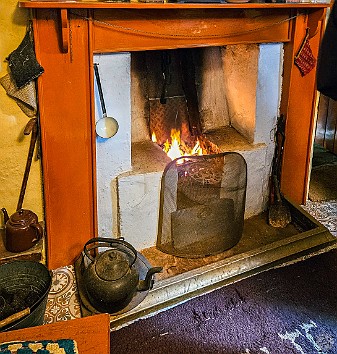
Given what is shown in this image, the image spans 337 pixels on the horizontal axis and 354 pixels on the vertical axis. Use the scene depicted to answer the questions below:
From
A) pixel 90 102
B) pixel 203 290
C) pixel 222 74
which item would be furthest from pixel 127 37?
pixel 203 290

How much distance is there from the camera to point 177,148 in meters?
2.53

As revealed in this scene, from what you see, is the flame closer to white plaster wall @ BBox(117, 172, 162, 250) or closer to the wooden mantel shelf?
white plaster wall @ BBox(117, 172, 162, 250)

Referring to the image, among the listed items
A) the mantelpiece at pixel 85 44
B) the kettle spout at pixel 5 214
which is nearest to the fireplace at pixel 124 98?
the mantelpiece at pixel 85 44

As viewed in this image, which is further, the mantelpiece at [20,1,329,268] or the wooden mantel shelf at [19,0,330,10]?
the mantelpiece at [20,1,329,268]

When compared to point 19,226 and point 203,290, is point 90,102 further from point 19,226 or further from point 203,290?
point 203,290

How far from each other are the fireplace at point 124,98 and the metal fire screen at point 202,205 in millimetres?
93

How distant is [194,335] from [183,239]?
1.83 feet

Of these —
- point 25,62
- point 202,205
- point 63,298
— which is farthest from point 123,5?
point 63,298

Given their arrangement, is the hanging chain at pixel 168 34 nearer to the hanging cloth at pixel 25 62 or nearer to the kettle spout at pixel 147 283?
the hanging cloth at pixel 25 62

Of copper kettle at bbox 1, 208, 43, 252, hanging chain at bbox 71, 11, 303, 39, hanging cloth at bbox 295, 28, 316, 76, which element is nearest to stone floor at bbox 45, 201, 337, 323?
copper kettle at bbox 1, 208, 43, 252

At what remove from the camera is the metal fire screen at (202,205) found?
2.24 meters

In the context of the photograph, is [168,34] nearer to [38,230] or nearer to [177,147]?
[177,147]

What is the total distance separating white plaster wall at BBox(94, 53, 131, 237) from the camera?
1.97 metres

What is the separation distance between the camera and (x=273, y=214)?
2521 mm
